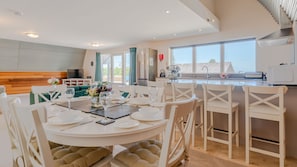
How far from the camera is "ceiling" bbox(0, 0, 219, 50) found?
2.93m

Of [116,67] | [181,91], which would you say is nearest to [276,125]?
[181,91]

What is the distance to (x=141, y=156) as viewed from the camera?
1.32 m

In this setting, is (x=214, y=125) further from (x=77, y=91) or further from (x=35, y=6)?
(x=35, y=6)

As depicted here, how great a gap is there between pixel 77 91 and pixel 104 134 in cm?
336

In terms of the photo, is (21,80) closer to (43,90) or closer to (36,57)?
(36,57)

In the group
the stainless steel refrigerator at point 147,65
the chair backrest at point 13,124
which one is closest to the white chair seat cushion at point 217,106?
the chair backrest at point 13,124

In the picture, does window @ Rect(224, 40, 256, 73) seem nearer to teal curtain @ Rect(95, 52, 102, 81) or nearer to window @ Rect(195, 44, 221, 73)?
window @ Rect(195, 44, 221, 73)

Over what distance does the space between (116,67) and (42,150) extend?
23.3 ft

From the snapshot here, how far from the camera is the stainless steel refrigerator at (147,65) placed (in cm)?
585

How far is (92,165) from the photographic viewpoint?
1.33 metres

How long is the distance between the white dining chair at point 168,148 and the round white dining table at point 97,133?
0.57ft

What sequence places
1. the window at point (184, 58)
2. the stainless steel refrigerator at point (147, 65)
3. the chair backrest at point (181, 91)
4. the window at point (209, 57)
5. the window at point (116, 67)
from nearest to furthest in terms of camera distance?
the chair backrest at point (181, 91) → the window at point (209, 57) → the window at point (184, 58) → the stainless steel refrigerator at point (147, 65) → the window at point (116, 67)

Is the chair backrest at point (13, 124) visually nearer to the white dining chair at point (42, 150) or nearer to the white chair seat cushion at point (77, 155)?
the white dining chair at point (42, 150)

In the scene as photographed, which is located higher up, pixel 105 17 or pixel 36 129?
pixel 105 17
